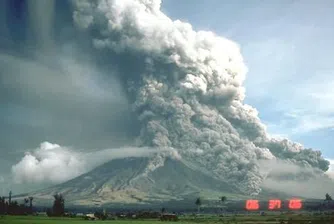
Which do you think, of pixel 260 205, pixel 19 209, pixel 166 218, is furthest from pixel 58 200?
pixel 260 205

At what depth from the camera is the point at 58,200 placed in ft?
428

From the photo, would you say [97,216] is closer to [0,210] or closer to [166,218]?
[166,218]

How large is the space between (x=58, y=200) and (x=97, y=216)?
2928 centimetres
